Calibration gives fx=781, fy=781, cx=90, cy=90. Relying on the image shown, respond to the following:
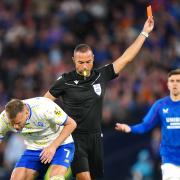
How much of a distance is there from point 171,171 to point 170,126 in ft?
2.06

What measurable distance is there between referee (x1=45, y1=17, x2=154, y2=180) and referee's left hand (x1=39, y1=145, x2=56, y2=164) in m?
1.07

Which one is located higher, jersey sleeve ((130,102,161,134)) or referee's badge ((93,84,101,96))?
referee's badge ((93,84,101,96))

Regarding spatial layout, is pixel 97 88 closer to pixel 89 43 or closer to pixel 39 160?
pixel 39 160

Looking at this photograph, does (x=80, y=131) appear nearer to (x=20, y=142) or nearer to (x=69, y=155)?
(x=69, y=155)

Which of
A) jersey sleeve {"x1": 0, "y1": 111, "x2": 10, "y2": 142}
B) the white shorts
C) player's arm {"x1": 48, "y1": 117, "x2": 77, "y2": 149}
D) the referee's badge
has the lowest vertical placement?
the white shorts

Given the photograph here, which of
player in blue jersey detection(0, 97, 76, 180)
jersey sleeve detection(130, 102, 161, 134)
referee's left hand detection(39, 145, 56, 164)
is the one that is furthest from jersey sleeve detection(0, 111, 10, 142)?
jersey sleeve detection(130, 102, 161, 134)

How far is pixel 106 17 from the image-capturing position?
766 inches

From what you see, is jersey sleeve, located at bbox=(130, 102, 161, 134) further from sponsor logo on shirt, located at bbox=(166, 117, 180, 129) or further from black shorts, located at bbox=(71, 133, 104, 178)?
black shorts, located at bbox=(71, 133, 104, 178)

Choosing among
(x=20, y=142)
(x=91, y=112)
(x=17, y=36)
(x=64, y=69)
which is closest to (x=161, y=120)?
(x=91, y=112)

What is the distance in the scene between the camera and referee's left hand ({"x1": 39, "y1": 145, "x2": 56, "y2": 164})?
9.43m

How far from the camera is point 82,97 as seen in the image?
10555 mm

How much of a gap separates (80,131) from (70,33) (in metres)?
8.81

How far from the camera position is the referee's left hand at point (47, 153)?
9.43 meters

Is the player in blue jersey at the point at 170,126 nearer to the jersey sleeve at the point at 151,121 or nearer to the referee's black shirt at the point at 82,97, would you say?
the jersey sleeve at the point at 151,121
